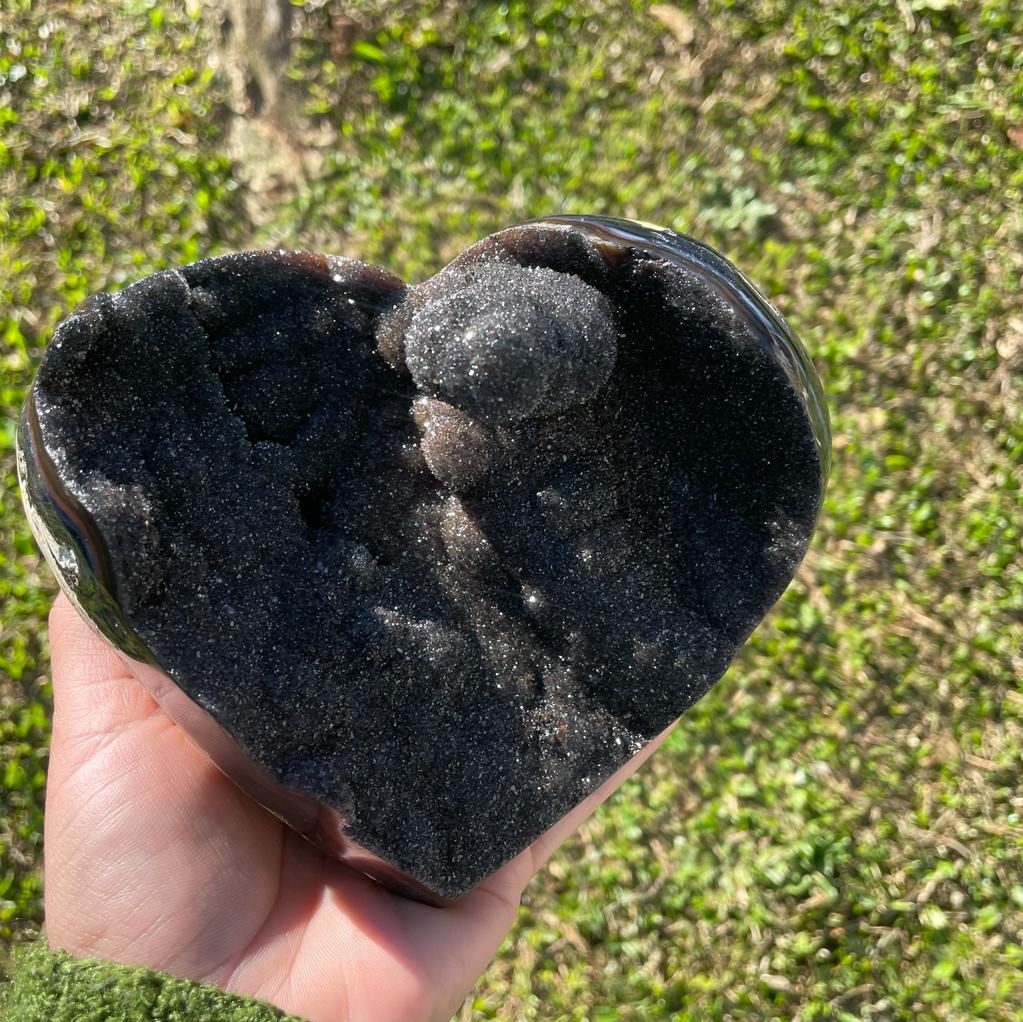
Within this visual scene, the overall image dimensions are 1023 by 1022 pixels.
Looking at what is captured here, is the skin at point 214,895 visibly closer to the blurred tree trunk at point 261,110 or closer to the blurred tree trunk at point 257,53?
the blurred tree trunk at point 261,110

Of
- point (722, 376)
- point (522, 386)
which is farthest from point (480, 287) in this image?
point (722, 376)

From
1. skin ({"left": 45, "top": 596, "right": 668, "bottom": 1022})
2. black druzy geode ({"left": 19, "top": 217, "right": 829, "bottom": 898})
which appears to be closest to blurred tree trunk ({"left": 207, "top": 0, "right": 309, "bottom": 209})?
black druzy geode ({"left": 19, "top": 217, "right": 829, "bottom": 898})

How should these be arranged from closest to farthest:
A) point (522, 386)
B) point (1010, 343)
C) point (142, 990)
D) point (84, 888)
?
point (522, 386) → point (142, 990) → point (84, 888) → point (1010, 343)

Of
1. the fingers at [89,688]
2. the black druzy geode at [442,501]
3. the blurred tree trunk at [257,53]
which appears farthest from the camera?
the blurred tree trunk at [257,53]

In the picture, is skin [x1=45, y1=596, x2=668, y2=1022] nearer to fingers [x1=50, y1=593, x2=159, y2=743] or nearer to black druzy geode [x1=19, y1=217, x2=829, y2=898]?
fingers [x1=50, y1=593, x2=159, y2=743]

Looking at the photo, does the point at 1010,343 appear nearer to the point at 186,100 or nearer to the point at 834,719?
the point at 834,719

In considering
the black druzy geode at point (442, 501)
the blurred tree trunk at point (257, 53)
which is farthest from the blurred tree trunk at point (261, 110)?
the black druzy geode at point (442, 501)
